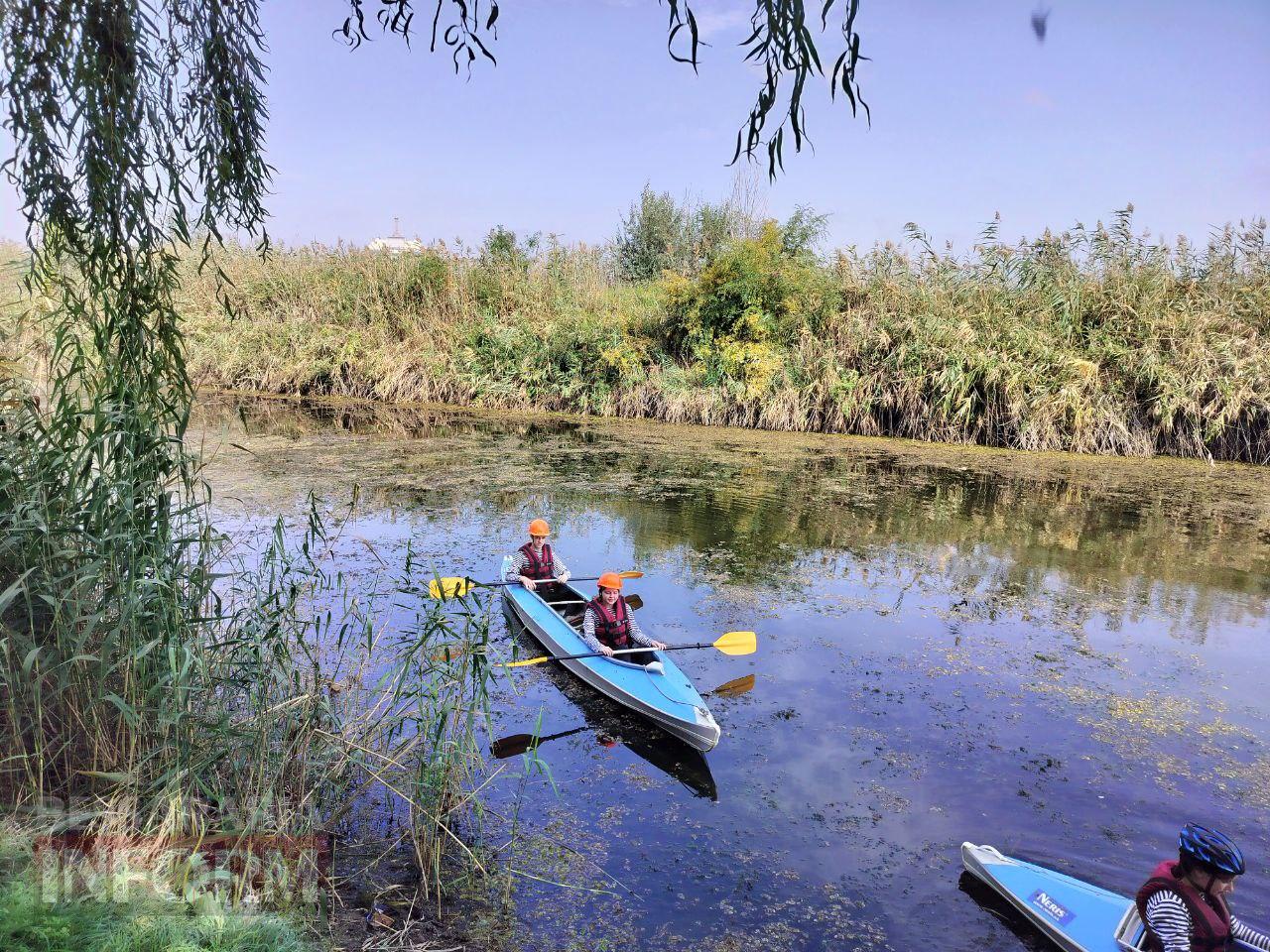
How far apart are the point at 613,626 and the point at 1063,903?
2716 millimetres

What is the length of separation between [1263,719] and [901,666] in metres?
1.96

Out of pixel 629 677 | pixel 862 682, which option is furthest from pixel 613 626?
Answer: pixel 862 682

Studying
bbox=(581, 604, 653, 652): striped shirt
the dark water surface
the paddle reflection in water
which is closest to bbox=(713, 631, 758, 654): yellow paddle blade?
the dark water surface

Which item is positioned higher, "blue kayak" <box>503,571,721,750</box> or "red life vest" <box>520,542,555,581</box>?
"red life vest" <box>520,542,555,581</box>

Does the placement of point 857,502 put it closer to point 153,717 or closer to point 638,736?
point 638,736

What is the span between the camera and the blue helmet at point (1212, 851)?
262cm

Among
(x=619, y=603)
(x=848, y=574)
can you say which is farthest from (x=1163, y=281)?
(x=619, y=603)

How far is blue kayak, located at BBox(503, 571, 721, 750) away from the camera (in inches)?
170

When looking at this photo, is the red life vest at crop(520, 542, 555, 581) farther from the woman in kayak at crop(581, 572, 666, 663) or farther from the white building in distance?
the white building in distance

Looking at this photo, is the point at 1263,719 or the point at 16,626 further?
the point at 1263,719

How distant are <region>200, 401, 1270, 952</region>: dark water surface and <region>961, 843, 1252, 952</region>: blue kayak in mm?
104

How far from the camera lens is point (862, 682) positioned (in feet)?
16.9

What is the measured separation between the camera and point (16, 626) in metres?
2.87

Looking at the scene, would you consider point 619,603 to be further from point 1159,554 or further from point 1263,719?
point 1159,554
